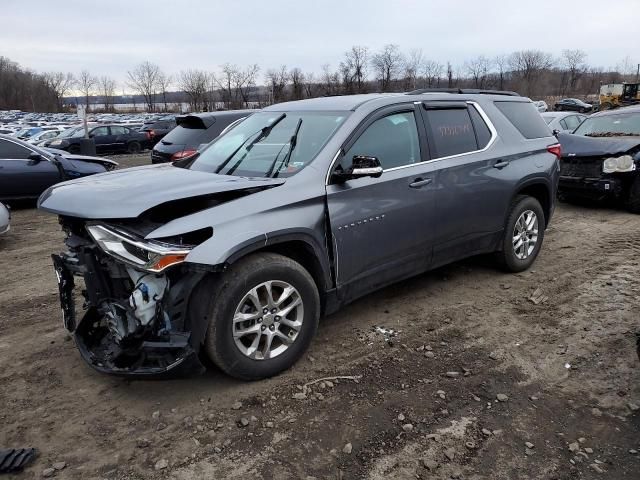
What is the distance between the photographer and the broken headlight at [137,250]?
2.98 metres

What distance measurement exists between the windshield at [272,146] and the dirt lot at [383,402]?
1434 mm

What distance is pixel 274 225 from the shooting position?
333 centimetres

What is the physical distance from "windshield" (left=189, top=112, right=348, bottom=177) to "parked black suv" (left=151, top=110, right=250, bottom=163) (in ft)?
17.4

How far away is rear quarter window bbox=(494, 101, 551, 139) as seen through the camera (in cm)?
531

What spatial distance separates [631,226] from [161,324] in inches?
278

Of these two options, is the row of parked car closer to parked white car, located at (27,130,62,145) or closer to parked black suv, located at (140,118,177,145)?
parked black suv, located at (140,118,177,145)

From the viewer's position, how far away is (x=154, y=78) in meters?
96.2

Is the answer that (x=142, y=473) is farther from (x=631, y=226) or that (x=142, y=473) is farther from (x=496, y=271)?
(x=631, y=226)

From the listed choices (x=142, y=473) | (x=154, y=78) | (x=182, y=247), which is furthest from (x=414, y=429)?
(x=154, y=78)

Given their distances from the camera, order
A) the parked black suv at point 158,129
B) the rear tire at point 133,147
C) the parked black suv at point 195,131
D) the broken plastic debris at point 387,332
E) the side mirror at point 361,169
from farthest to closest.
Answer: the parked black suv at point 158,129 → the rear tire at point 133,147 → the parked black suv at point 195,131 → the broken plastic debris at point 387,332 → the side mirror at point 361,169

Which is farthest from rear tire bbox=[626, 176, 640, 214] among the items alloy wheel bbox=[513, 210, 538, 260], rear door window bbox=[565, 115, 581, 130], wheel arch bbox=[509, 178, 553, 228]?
rear door window bbox=[565, 115, 581, 130]

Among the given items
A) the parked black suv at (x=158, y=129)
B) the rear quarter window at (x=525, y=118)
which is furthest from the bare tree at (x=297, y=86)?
the rear quarter window at (x=525, y=118)

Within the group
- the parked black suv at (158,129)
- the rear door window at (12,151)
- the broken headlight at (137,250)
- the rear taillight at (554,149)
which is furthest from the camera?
the parked black suv at (158,129)

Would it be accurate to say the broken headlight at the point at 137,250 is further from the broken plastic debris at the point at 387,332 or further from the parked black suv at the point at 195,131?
the parked black suv at the point at 195,131
